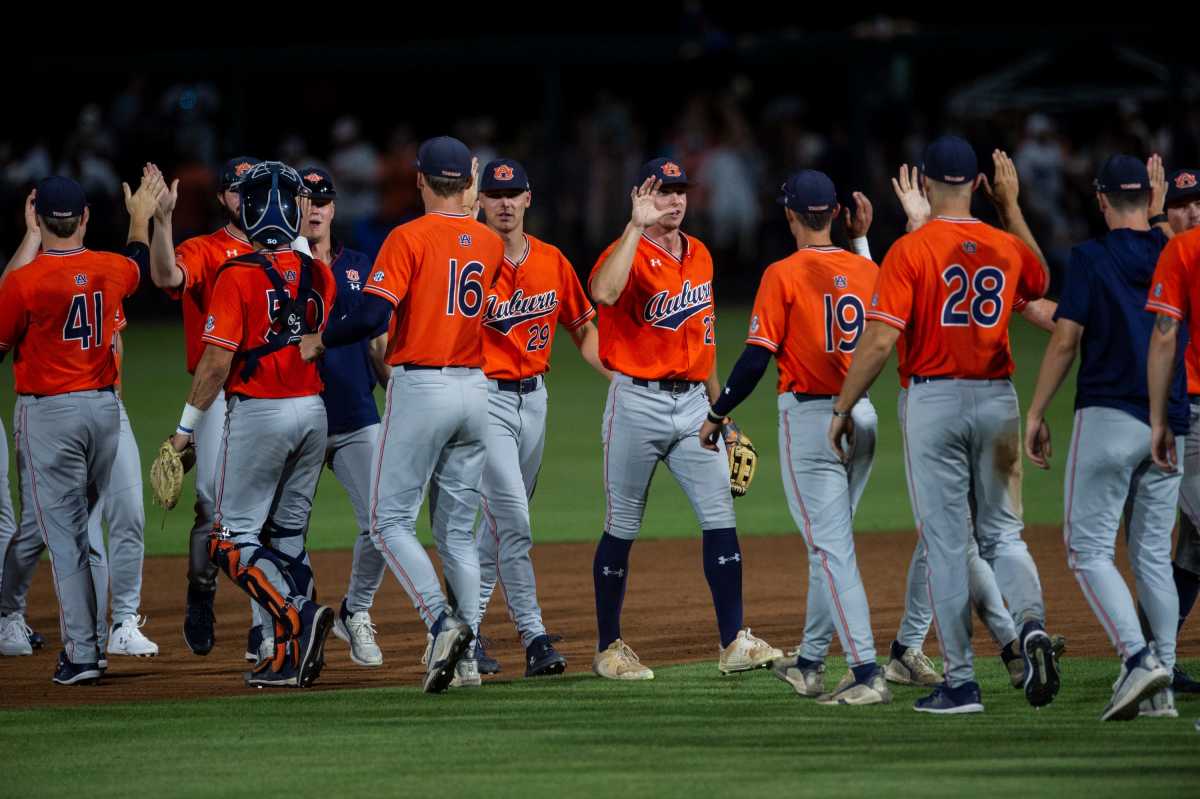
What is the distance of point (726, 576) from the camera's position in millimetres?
7723

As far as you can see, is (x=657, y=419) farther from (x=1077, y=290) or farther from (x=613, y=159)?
(x=613, y=159)

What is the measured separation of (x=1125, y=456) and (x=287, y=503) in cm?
368

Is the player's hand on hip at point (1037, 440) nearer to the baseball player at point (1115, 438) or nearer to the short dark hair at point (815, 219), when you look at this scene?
the baseball player at point (1115, 438)

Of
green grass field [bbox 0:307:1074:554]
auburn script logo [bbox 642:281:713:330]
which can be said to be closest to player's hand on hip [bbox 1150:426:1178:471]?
auburn script logo [bbox 642:281:713:330]

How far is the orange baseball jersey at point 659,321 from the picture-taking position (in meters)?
7.77

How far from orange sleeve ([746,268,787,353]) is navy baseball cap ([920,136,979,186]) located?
77cm

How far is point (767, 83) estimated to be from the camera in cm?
2778

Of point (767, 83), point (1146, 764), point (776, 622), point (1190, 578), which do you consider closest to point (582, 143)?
point (767, 83)

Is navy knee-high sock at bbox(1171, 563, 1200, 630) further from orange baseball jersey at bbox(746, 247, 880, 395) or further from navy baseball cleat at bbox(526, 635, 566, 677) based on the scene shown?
navy baseball cleat at bbox(526, 635, 566, 677)

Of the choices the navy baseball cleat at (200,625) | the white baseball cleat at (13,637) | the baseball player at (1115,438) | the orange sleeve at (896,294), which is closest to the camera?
the baseball player at (1115,438)

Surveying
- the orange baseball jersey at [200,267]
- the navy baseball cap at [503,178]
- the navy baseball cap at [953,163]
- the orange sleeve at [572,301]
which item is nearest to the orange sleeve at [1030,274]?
the navy baseball cap at [953,163]

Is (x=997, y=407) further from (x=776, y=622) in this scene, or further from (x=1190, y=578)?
(x=776, y=622)

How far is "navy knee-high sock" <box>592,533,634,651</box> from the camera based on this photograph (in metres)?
7.79

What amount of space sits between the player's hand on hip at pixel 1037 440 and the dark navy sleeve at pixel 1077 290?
16.3 inches
